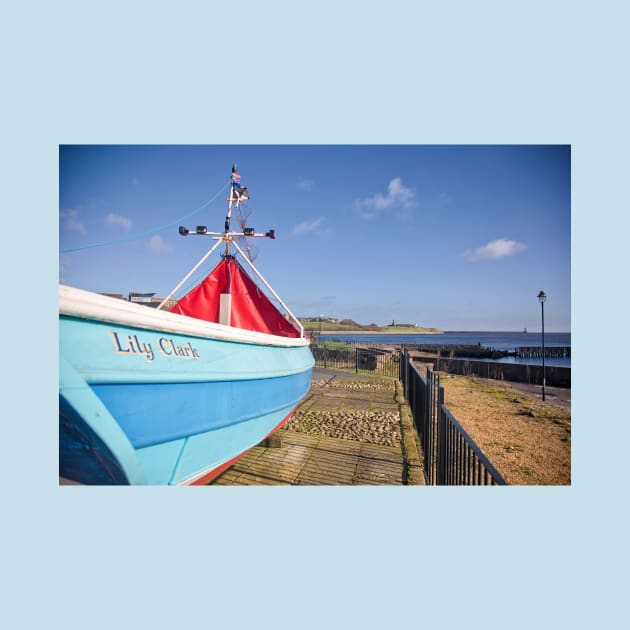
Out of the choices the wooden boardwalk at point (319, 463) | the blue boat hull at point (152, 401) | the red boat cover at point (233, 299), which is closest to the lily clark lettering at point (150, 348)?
the blue boat hull at point (152, 401)

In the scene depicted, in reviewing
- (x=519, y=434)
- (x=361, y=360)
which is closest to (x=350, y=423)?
(x=519, y=434)

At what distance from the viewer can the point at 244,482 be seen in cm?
307

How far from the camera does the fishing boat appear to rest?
1.73 metres

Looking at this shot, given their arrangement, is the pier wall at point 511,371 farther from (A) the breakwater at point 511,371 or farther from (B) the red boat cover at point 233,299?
(B) the red boat cover at point 233,299

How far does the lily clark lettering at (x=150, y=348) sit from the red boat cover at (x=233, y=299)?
192cm

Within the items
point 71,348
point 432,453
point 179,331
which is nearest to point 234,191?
point 179,331

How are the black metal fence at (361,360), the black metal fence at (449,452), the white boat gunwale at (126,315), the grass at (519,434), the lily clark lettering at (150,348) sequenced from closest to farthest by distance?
the white boat gunwale at (126,315), the lily clark lettering at (150,348), the black metal fence at (449,452), the grass at (519,434), the black metal fence at (361,360)

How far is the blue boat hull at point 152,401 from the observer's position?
5.71ft

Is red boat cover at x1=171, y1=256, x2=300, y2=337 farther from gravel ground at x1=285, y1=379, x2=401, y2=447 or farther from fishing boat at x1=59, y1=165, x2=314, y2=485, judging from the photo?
gravel ground at x1=285, y1=379, x2=401, y2=447

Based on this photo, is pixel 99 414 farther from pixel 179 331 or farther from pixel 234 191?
pixel 234 191

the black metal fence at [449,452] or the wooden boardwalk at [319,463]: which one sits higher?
the black metal fence at [449,452]

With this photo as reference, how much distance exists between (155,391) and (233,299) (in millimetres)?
2438

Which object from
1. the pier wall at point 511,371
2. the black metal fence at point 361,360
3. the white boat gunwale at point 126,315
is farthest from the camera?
the pier wall at point 511,371

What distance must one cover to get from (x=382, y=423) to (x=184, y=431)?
3346 mm
